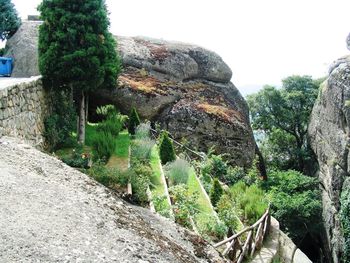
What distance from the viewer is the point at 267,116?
32656 millimetres

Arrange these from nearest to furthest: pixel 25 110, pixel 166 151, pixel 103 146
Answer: pixel 25 110 → pixel 103 146 → pixel 166 151

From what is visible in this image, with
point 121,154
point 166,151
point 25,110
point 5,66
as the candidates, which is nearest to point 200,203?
point 121,154

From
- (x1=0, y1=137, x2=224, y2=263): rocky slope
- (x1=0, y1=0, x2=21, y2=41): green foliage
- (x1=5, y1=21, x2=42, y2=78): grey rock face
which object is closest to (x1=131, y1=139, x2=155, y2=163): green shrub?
(x1=0, y1=137, x2=224, y2=263): rocky slope

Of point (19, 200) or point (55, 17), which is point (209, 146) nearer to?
point (55, 17)

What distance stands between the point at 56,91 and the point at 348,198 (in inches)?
528

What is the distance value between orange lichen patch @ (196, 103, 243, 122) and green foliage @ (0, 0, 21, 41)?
9.77m

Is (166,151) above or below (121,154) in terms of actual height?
below

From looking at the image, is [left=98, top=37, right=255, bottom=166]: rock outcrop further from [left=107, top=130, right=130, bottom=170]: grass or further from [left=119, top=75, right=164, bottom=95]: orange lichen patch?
[left=107, top=130, right=130, bottom=170]: grass

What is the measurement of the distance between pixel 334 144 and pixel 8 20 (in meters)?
17.5

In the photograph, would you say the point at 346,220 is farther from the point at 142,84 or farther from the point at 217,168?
the point at 142,84

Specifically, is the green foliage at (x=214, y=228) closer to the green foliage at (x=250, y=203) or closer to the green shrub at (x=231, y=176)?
the green foliage at (x=250, y=203)

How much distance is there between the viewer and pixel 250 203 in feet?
45.7

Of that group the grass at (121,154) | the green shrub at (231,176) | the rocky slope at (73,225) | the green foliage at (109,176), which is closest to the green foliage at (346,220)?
the green shrub at (231,176)

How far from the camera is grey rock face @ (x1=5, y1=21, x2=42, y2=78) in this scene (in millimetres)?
20312
